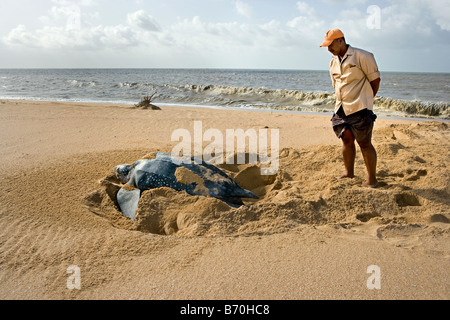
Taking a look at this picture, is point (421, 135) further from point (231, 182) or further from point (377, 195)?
point (231, 182)

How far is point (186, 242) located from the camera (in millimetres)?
2533

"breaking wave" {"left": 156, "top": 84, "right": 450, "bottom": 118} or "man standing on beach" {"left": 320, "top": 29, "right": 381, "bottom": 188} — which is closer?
"man standing on beach" {"left": 320, "top": 29, "right": 381, "bottom": 188}

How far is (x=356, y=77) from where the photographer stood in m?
3.31

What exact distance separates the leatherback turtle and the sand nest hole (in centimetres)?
10

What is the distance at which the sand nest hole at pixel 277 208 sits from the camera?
2.78m

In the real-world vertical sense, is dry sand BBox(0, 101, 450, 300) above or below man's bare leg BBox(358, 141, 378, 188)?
below

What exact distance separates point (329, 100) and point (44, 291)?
15580 mm

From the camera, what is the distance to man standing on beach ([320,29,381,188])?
3.27m

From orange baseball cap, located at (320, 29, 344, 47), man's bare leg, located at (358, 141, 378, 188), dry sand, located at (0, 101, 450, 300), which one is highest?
orange baseball cap, located at (320, 29, 344, 47)

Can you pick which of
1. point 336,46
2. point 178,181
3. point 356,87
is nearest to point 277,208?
point 178,181

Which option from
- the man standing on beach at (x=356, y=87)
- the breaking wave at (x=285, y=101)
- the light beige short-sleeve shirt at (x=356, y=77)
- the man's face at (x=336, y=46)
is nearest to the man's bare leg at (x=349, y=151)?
the man standing on beach at (x=356, y=87)

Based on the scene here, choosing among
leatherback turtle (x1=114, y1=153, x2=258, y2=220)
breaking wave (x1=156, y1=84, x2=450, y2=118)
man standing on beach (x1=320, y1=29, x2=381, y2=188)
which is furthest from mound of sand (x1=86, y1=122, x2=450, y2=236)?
breaking wave (x1=156, y1=84, x2=450, y2=118)

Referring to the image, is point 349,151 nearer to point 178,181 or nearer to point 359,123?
point 359,123

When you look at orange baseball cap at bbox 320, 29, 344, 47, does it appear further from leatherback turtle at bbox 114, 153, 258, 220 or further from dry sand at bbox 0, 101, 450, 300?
leatherback turtle at bbox 114, 153, 258, 220
